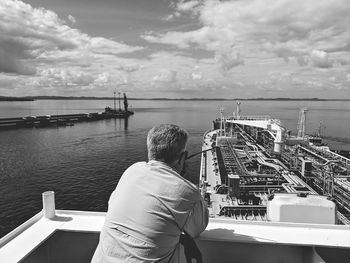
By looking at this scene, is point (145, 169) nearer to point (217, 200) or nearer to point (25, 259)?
point (25, 259)

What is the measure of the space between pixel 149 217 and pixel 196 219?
1.60 feet

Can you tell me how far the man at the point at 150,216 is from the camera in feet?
6.48

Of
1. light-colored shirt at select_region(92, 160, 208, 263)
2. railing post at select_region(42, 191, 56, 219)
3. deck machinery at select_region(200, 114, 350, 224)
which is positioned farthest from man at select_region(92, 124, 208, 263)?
deck machinery at select_region(200, 114, 350, 224)

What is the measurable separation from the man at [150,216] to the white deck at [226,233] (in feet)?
3.12

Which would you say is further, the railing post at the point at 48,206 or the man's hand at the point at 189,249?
the railing post at the point at 48,206

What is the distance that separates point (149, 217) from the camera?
6.56 ft

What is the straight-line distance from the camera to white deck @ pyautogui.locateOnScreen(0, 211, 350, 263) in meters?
2.94

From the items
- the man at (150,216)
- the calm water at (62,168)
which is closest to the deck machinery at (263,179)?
the calm water at (62,168)

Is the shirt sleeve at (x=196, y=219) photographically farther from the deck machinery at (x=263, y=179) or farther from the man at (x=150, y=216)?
the deck machinery at (x=263, y=179)

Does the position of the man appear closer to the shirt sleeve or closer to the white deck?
the shirt sleeve

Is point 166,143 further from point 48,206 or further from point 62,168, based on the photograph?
point 62,168

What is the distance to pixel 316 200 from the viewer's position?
4938mm

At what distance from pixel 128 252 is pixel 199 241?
126 centimetres

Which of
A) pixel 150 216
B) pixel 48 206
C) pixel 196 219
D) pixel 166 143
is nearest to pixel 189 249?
pixel 196 219
